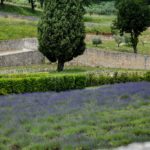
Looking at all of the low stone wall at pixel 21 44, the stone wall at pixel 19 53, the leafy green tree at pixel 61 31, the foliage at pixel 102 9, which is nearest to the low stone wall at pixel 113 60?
the stone wall at pixel 19 53

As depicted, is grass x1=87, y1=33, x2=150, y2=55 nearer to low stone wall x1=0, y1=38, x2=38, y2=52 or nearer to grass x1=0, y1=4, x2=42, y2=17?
low stone wall x1=0, y1=38, x2=38, y2=52

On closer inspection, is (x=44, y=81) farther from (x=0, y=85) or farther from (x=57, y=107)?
(x=57, y=107)

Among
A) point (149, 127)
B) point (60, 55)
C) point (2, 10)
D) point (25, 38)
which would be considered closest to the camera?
point (149, 127)

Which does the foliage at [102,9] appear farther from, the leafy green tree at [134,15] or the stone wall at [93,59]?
the stone wall at [93,59]

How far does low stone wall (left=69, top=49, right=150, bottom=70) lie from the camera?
59906mm

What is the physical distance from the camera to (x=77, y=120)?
2212 centimetres

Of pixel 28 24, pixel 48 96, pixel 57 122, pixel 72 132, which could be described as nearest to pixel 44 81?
pixel 48 96

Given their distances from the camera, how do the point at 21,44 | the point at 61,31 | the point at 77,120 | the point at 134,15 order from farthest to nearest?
1. the point at 21,44
2. the point at 134,15
3. the point at 61,31
4. the point at 77,120

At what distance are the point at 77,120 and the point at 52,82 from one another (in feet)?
52.8

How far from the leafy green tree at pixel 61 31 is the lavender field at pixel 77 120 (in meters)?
23.4

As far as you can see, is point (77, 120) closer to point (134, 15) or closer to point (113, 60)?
point (113, 60)

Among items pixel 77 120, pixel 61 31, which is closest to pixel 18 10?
pixel 61 31

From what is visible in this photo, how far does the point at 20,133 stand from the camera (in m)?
21.2

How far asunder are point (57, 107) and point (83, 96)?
10.9 feet
